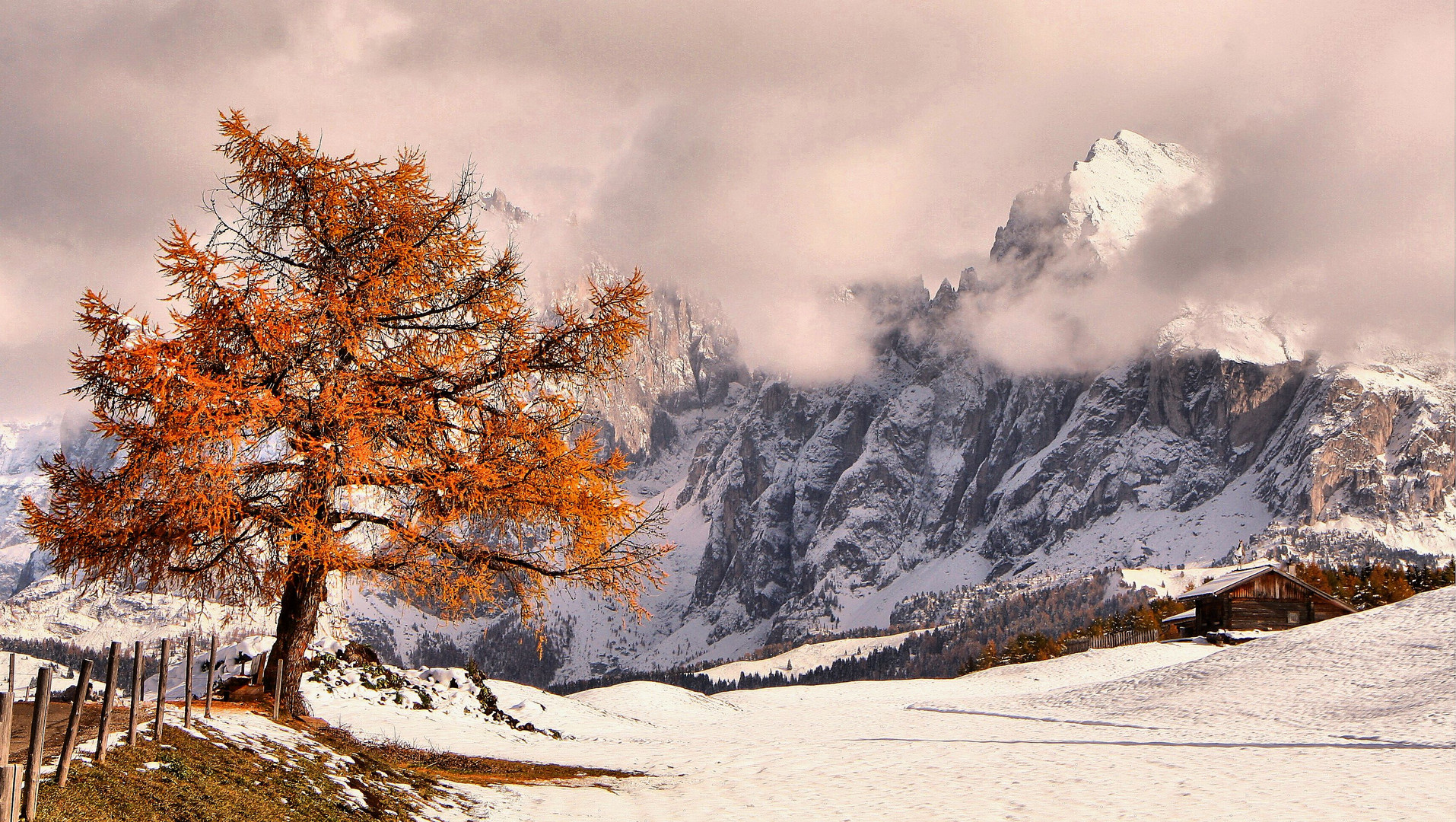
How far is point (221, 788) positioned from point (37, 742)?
2909mm

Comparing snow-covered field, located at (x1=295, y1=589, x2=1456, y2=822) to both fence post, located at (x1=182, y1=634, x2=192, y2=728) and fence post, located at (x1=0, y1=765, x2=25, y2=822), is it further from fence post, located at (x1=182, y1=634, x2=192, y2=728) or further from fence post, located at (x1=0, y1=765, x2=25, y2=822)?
fence post, located at (x1=0, y1=765, x2=25, y2=822)

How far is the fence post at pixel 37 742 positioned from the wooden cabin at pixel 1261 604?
72017 millimetres

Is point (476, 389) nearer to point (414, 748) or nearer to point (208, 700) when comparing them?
point (208, 700)

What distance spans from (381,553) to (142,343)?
4.69m

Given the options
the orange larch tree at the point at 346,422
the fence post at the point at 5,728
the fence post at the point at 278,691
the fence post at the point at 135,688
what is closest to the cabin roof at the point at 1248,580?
the orange larch tree at the point at 346,422

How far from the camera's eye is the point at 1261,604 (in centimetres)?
7019

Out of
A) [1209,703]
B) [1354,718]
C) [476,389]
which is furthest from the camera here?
[1209,703]

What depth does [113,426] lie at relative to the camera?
1377cm

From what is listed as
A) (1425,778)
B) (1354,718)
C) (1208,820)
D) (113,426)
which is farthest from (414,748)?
(1354,718)

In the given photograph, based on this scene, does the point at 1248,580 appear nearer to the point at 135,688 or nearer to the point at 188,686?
the point at 188,686

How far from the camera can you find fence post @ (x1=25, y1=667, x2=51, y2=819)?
7914 mm

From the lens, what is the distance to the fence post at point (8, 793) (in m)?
7.32

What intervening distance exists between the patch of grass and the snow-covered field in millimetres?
1737

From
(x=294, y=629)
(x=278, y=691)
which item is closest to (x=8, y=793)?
(x=278, y=691)
